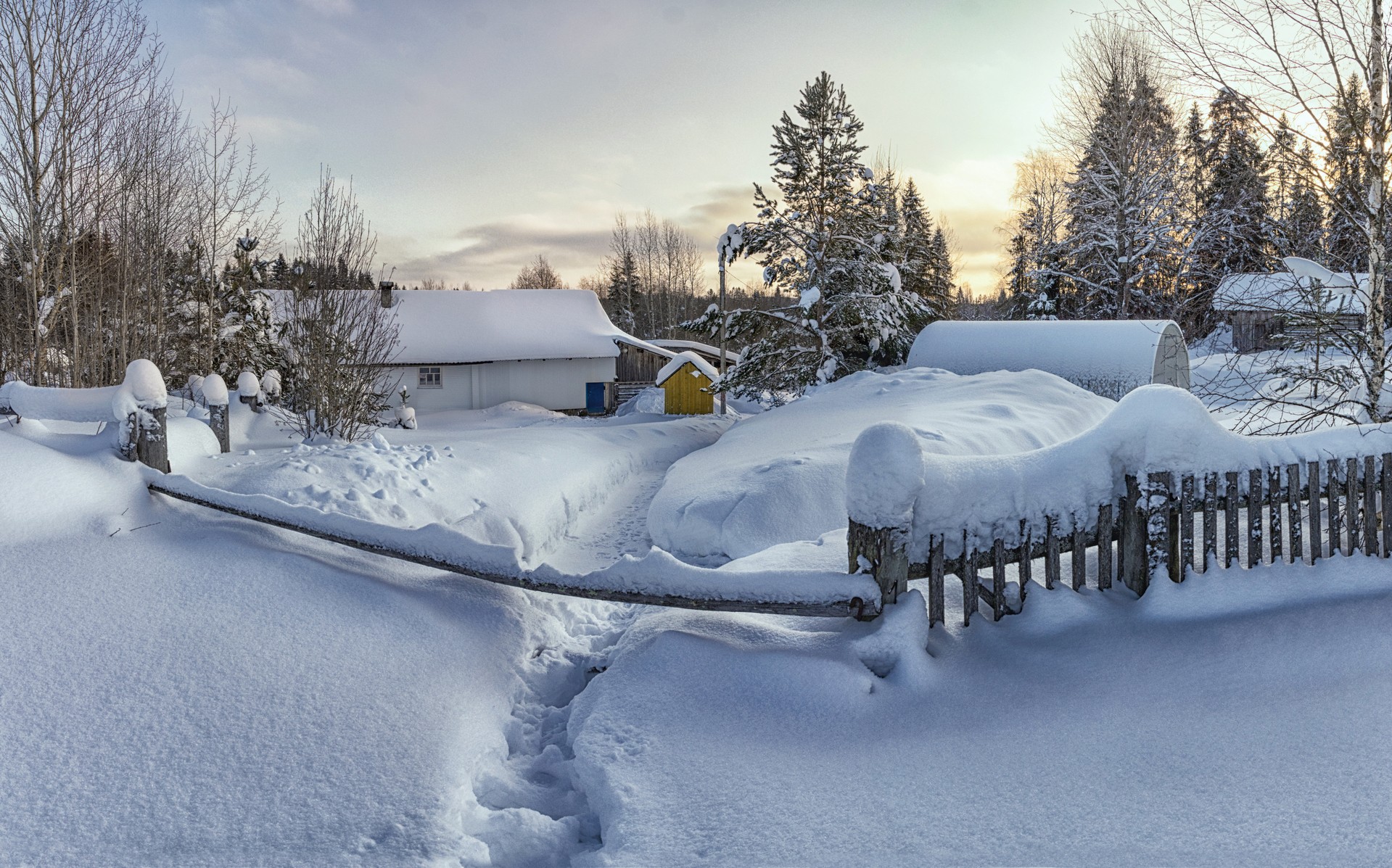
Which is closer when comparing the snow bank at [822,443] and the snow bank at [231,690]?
the snow bank at [231,690]

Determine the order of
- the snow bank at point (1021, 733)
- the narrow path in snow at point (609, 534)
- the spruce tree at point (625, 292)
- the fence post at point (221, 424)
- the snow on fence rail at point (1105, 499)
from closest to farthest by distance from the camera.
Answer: the snow bank at point (1021, 733) < the snow on fence rail at point (1105, 499) < the narrow path in snow at point (609, 534) < the fence post at point (221, 424) < the spruce tree at point (625, 292)

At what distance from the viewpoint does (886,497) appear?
448cm

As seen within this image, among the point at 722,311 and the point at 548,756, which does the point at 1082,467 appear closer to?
the point at 548,756

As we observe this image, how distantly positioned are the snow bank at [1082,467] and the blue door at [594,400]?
2993cm

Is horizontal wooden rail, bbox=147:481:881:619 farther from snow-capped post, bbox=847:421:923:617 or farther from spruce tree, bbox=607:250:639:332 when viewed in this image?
spruce tree, bbox=607:250:639:332

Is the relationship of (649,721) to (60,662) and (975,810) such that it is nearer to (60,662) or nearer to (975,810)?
(975,810)

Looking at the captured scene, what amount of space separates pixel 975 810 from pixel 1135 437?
2804 mm

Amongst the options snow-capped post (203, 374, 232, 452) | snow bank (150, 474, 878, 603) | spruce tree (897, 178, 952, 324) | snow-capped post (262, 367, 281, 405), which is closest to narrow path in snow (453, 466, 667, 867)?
snow bank (150, 474, 878, 603)

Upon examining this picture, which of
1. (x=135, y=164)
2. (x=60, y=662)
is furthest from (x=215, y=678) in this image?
(x=135, y=164)

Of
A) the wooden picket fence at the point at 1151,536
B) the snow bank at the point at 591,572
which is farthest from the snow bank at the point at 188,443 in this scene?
the wooden picket fence at the point at 1151,536

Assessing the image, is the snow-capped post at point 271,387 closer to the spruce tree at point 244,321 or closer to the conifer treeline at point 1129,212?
the spruce tree at point 244,321

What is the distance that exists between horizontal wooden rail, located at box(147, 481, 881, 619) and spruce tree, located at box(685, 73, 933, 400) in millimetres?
16435

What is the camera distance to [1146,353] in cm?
1592

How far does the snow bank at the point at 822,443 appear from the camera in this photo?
28.7 feet
